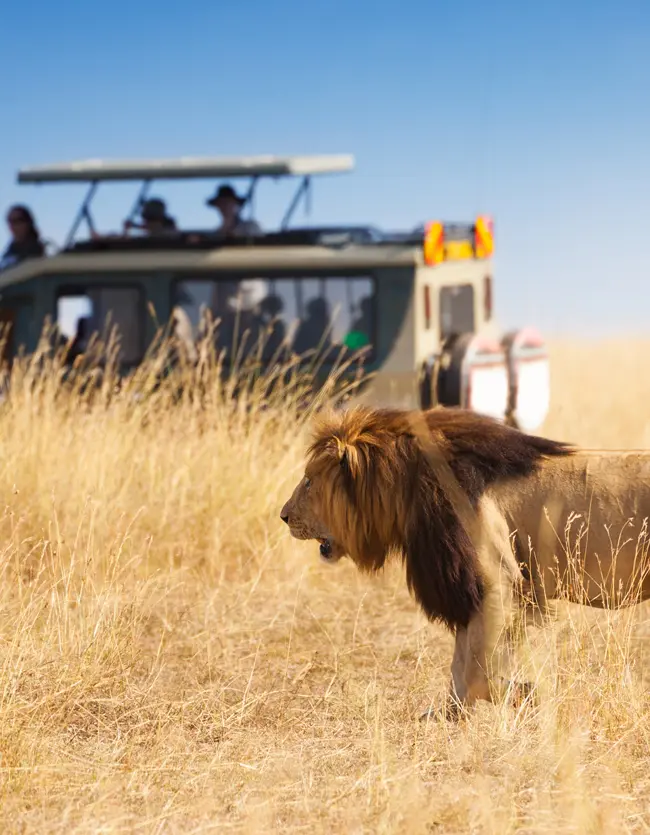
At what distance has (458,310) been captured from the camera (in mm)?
9328

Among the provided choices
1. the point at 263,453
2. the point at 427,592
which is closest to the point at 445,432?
the point at 427,592

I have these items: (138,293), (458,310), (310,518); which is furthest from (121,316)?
(310,518)

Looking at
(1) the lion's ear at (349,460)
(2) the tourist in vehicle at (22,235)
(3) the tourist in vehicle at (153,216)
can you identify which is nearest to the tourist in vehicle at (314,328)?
(3) the tourist in vehicle at (153,216)

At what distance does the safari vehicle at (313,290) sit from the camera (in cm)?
815

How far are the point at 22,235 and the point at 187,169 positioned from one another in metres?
1.64

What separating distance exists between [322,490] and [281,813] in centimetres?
136

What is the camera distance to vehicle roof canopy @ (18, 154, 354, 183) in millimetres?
8828

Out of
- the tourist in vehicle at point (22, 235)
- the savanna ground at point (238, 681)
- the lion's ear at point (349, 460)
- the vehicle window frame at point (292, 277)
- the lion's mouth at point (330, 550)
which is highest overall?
the tourist in vehicle at point (22, 235)

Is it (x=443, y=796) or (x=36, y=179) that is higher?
(x=36, y=179)

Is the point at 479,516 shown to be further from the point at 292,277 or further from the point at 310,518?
the point at 292,277

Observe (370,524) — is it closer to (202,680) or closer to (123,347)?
(202,680)

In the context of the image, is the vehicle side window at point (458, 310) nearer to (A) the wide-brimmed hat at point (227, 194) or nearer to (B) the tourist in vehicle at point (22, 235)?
(A) the wide-brimmed hat at point (227, 194)

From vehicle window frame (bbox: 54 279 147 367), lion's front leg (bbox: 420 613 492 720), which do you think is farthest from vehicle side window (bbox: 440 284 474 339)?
lion's front leg (bbox: 420 613 492 720)

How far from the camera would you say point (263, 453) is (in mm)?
7180
